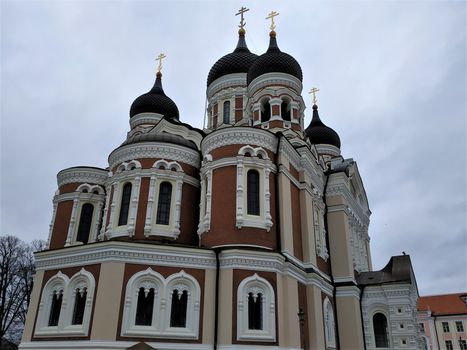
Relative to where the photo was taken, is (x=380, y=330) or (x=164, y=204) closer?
(x=164, y=204)

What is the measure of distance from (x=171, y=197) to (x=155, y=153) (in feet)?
6.58

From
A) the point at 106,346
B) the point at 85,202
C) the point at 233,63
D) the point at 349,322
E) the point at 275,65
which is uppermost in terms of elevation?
the point at 233,63

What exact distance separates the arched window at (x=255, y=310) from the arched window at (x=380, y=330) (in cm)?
877

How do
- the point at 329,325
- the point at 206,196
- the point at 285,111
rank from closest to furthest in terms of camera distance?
the point at 206,196 → the point at 329,325 → the point at 285,111

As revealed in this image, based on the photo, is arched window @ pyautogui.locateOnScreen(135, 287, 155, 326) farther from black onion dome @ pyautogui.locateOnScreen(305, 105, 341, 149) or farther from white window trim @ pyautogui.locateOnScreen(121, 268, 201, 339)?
black onion dome @ pyautogui.locateOnScreen(305, 105, 341, 149)

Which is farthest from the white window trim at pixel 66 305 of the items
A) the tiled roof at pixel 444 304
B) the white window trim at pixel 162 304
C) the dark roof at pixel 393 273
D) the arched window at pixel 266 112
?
the tiled roof at pixel 444 304

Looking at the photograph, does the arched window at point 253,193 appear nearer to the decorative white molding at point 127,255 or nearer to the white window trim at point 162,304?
the decorative white molding at point 127,255

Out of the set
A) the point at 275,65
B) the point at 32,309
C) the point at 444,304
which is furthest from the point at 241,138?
the point at 444,304

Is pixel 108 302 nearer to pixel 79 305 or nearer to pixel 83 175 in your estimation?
pixel 79 305

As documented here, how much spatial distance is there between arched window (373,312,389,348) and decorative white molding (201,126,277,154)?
32.7 ft

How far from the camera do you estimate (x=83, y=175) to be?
2027 cm

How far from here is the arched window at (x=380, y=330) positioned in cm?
1917

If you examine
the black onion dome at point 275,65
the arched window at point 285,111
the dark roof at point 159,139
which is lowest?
the dark roof at point 159,139

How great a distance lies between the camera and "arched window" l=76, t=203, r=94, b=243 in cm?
1928
